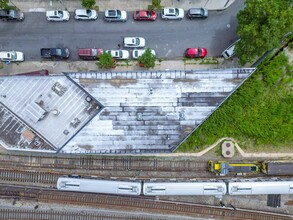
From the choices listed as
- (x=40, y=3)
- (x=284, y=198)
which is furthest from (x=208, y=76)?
(x=40, y=3)

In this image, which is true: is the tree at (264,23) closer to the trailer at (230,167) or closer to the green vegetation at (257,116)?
the green vegetation at (257,116)

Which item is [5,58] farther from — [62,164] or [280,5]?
[280,5]

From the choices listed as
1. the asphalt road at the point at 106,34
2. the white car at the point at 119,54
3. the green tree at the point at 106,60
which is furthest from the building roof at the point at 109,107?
the asphalt road at the point at 106,34

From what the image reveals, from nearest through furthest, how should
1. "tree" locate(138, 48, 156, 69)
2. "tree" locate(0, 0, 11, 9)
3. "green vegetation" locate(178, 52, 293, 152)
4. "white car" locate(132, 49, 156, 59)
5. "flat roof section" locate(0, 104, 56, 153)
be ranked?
"flat roof section" locate(0, 104, 56, 153) < "tree" locate(138, 48, 156, 69) < "tree" locate(0, 0, 11, 9) < "green vegetation" locate(178, 52, 293, 152) < "white car" locate(132, 49, 156, 59)

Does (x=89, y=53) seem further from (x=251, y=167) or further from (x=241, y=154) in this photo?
(x=251, y=167)

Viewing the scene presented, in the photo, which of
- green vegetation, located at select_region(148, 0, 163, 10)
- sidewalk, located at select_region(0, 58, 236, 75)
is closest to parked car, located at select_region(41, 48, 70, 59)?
sidewalk, located at select_region(0, 58, 236, 75)

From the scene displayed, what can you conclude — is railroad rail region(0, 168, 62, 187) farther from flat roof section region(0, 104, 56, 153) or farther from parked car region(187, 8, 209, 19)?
parked car region(187, 8, 209, 19)
